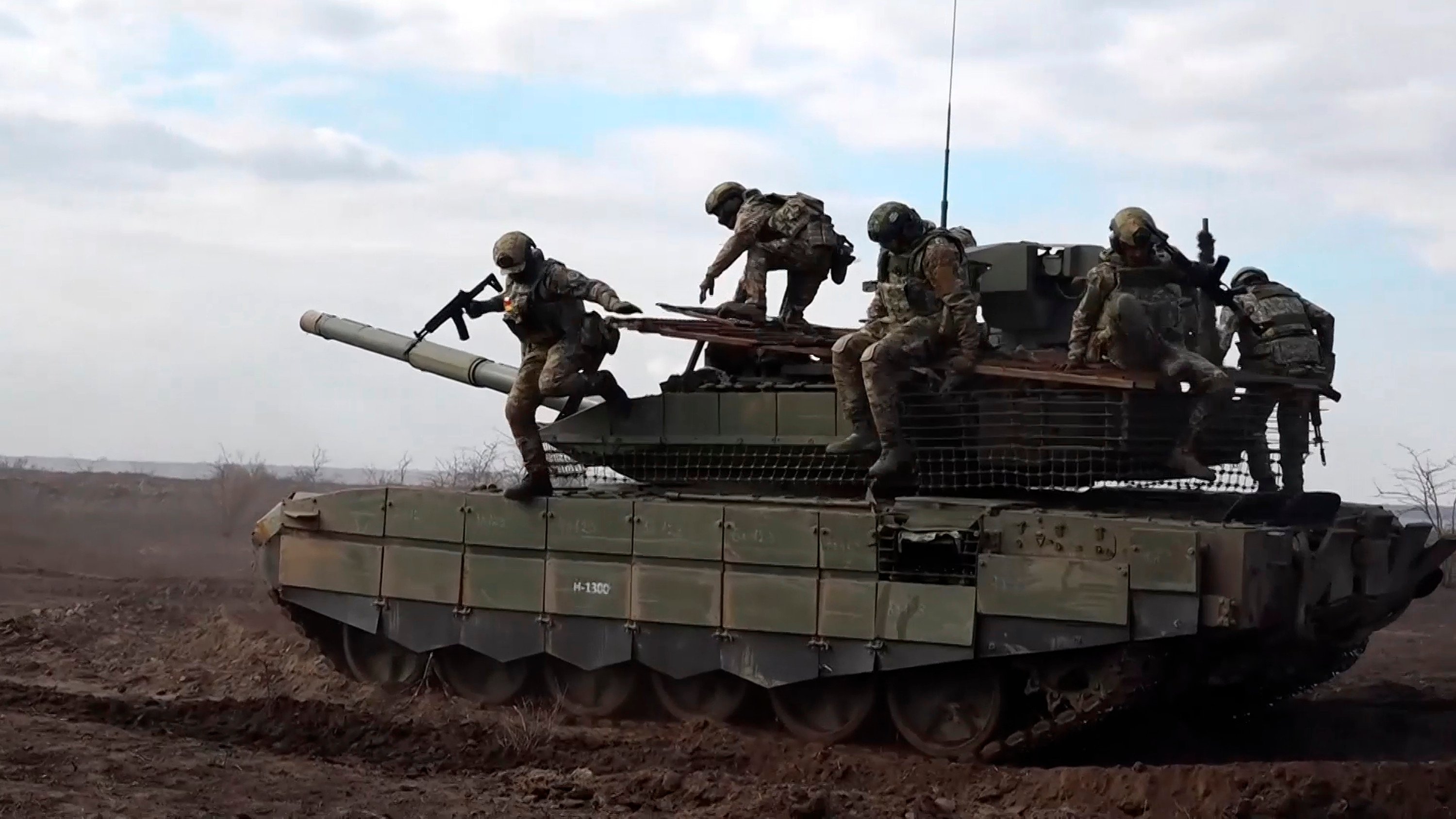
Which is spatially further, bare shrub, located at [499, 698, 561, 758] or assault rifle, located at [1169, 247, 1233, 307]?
assault rifle, located at [1169, 247, 1233, 307]

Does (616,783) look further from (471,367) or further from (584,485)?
(471,367)

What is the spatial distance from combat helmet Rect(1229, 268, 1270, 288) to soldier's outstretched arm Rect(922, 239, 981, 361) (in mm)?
2639

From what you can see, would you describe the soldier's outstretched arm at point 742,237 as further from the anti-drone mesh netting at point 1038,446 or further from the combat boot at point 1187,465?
the combat boot at point 1187,465

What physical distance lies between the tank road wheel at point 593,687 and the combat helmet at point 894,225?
11.9 ft

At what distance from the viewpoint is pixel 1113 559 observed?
1030cm

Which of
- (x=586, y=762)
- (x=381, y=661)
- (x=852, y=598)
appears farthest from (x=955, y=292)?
(x=381, y=661)

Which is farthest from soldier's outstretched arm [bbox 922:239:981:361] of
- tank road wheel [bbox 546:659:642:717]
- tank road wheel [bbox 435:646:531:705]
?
tank road wheel [bbox 435:646:531:705]

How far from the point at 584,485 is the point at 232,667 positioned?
13.3 ft

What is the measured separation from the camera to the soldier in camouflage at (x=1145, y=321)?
35.6 ft

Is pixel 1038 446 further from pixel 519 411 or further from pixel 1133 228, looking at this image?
pixel 519 411

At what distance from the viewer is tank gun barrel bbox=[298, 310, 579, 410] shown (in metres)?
14.4

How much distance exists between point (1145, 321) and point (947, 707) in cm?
282

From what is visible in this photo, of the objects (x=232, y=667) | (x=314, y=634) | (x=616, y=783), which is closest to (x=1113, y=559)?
(x=616, y=783)

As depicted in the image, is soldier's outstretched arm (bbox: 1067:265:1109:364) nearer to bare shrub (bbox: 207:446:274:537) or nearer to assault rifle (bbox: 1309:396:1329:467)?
assault rifle (bbox: 1309:396:1329:467)
